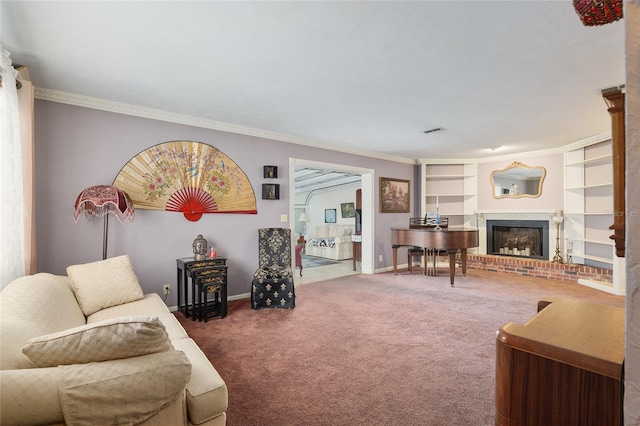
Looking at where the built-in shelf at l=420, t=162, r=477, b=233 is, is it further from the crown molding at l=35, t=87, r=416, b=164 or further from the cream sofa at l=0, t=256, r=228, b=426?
the cream sofa at l=0, t=256, r=228, b=426

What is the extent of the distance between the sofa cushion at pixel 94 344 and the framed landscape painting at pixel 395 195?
207 inches

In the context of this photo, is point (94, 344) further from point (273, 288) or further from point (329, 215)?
point (329, 215)

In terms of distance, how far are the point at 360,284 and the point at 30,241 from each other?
404cm

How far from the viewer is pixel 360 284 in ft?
16.5

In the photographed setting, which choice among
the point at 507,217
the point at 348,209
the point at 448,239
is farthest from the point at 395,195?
the point at 348,209

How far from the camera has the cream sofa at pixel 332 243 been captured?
8.12 metres

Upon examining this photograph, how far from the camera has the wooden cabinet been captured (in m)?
0.74

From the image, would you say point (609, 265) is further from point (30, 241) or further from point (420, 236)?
point (30, 241)

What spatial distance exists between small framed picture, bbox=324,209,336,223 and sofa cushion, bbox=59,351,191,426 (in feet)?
30.3

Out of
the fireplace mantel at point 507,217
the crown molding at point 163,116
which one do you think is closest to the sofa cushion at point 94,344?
the crown molding at point 163,116

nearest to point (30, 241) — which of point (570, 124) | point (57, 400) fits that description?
point (57, 400)

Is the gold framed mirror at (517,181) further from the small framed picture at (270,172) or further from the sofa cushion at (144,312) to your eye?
the sofa cushion at (144,312)

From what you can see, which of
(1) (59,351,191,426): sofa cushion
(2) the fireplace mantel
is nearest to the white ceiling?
(1) (59,351,191,426): sofa cushion

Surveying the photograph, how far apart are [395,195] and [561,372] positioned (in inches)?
223
